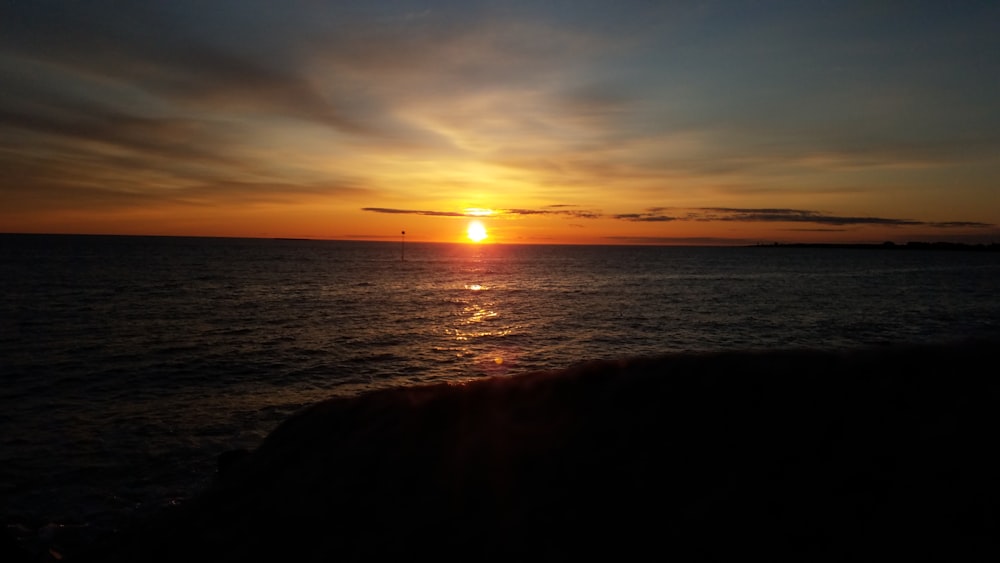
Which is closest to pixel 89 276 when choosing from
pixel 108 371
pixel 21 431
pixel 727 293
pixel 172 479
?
pixel 108 371

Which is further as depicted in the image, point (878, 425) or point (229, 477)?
point (229, 477)

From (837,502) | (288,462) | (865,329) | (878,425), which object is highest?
(878,425)

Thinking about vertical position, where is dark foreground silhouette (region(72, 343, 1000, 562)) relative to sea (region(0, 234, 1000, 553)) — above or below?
above

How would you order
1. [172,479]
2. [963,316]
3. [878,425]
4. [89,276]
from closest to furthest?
[878,425], [172,479], [963,316], [89,276]

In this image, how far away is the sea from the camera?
1420 cm

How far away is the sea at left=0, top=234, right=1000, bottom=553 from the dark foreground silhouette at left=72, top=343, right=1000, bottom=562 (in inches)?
257

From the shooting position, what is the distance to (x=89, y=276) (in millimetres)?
75750

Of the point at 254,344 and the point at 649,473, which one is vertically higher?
the point at 649,473

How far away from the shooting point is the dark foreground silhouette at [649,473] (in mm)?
5422

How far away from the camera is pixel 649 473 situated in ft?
21.3

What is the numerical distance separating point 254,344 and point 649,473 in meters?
29.9

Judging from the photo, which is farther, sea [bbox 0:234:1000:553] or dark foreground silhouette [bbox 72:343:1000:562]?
sea [bbox 0:234:1000:553]

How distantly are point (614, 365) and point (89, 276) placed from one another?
8926 cm

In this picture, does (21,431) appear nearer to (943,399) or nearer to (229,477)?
(229,477)
